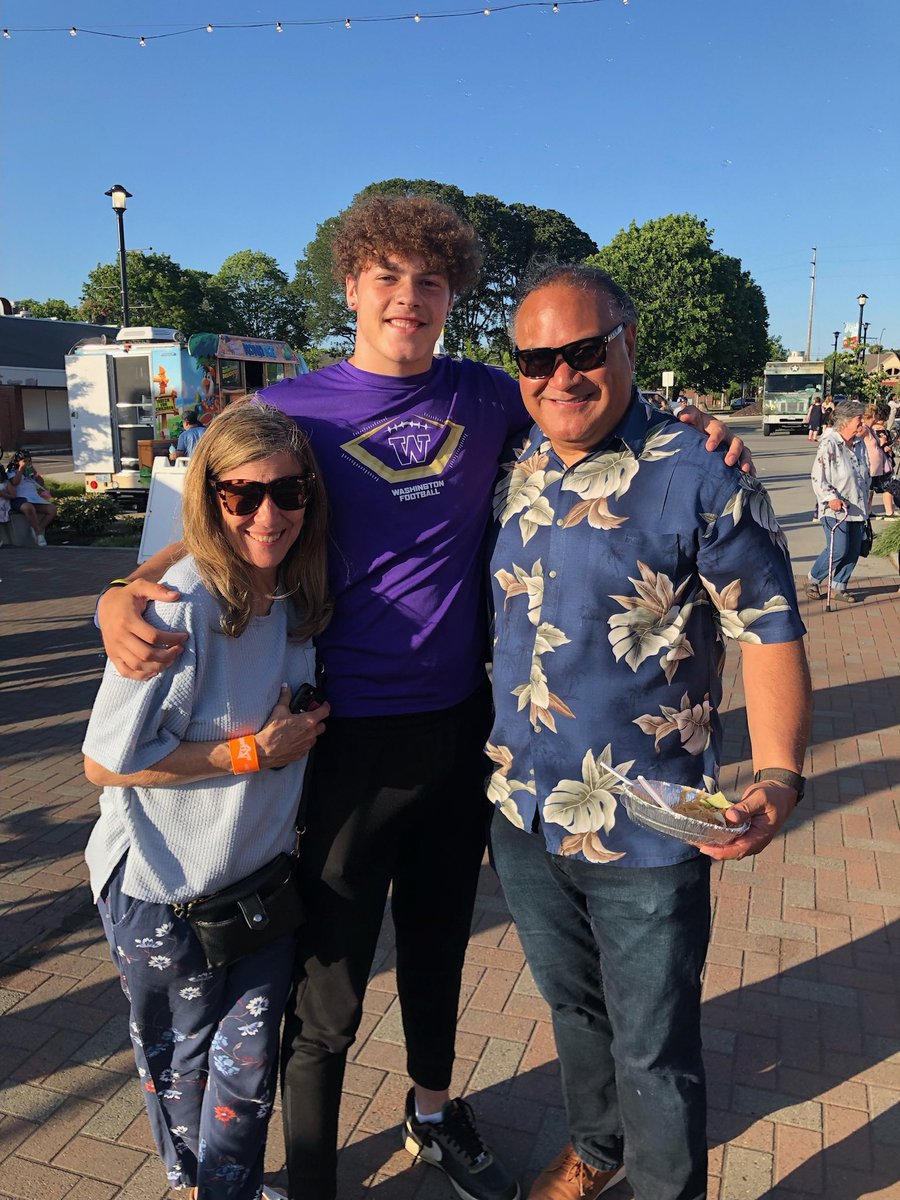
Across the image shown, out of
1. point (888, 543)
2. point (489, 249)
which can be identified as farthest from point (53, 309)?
point (888, 543)

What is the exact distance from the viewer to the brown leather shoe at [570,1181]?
6.95 ft

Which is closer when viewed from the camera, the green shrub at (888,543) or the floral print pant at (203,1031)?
the floral print pant at (203,1031)

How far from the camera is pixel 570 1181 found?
83.7 inches

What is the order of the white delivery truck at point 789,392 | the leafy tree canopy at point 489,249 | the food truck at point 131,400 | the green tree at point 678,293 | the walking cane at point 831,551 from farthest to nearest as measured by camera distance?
the leafy tree canopy at point 489,249 < the green tree at point 678,293 < the white delivery truck at point 789,392 < the food truck at point 131,400 < the walking cane at point 831,551

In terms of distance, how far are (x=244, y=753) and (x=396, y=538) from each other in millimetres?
543

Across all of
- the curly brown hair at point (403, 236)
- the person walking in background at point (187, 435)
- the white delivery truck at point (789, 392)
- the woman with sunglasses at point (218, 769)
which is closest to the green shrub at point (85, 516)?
the person walking in background at point (187, 435)

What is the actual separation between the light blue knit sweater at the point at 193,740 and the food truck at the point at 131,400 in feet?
47.6

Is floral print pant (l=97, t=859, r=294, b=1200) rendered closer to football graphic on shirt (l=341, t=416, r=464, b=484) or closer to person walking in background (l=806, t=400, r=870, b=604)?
football graphic on shirt (l=341, t=416, r=464, b=484)

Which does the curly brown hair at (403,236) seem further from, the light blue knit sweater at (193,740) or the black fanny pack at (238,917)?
the black fanny pack at (238,917)

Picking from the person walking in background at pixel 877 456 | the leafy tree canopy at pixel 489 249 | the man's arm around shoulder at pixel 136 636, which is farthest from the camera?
the leafy tree canopy at pixel 489 249

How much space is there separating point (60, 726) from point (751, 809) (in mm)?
4998

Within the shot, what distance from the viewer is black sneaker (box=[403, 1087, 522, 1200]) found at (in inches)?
84.9

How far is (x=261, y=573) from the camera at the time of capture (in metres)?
1.82

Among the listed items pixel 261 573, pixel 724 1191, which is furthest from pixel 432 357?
pixel 724 1191
